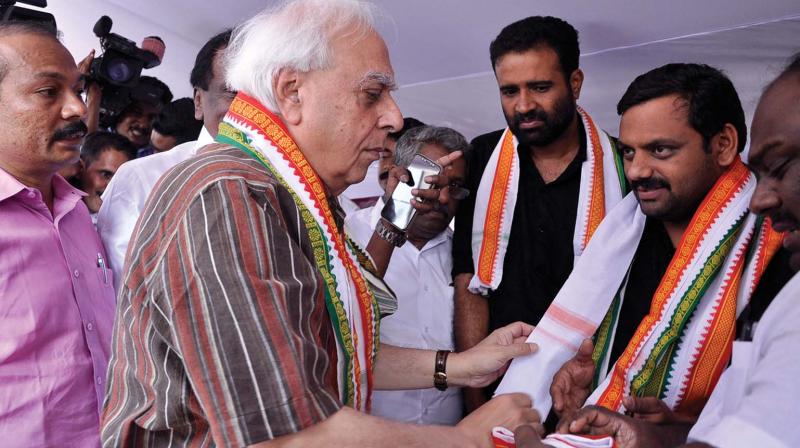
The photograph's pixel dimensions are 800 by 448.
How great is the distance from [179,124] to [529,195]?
2.36 meters

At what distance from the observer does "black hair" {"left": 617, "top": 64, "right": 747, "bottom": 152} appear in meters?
Answer: 2.34

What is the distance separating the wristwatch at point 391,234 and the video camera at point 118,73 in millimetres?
2381

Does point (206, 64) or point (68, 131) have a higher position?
point (206, 64)

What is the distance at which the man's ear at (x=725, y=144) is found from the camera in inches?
92.0

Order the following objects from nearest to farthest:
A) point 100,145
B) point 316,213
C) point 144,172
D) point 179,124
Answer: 1. point 316,213
2. point 144,172
3. point 100,145
4. point 179,124

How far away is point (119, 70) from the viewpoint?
425cm

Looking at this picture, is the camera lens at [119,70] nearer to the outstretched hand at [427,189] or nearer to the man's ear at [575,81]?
the outstretched hand at [427,189]

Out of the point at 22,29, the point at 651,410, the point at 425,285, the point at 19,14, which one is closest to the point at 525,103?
the point at 425,285

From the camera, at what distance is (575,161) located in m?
2.88

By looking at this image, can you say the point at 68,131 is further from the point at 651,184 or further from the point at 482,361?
the point at 651,184

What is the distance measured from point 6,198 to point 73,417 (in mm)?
608

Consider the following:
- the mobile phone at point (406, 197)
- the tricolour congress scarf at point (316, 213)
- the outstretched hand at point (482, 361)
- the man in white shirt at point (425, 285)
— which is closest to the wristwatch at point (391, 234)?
the mobile phone at point (406, 197)

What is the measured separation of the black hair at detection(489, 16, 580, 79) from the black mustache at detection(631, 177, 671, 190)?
788 millimetres

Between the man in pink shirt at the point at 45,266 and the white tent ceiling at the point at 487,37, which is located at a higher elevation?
the white tent ceiling at the point at 487,37
